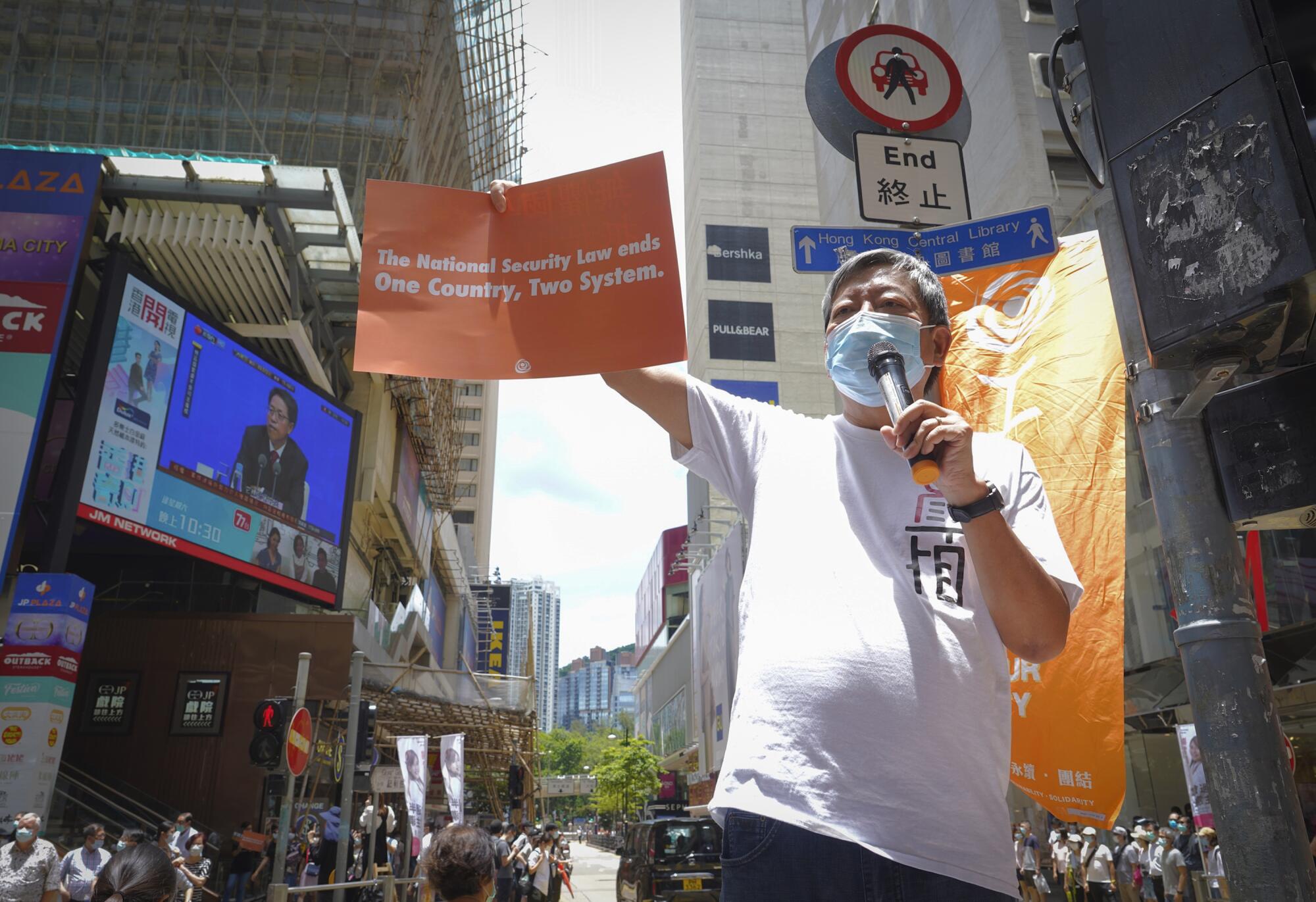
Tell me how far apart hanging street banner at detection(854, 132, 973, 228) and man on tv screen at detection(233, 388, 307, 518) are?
1579 cm

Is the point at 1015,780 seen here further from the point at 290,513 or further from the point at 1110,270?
the point at 290,513

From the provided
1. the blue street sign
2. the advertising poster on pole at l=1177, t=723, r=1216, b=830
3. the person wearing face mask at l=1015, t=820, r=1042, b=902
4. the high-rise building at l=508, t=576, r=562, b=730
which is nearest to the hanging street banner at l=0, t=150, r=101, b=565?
the blue street sign

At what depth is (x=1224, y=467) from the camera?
269cm

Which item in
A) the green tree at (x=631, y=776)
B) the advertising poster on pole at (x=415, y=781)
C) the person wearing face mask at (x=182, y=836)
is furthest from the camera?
the green tree at (x=631, y=776)

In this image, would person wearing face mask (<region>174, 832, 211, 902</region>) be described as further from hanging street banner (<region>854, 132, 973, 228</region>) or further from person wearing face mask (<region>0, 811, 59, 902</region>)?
hanging street banner (<region>854, 132, 973, 228</region>)

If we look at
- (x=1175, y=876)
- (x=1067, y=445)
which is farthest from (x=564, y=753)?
(x=1067, y=445)

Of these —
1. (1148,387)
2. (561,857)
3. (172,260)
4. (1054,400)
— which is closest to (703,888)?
(561,857)

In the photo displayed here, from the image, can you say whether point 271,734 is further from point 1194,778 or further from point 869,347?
point 869,347

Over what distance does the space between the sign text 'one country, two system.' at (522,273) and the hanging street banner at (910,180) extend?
12.4 ft

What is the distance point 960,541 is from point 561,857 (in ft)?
69.2

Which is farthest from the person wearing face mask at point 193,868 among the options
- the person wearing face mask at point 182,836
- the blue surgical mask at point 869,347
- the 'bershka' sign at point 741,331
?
the 'bershka' sign at point 741,331

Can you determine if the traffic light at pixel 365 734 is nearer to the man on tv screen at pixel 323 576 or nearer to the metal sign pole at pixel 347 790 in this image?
the metal sign pole at pixel 347 790

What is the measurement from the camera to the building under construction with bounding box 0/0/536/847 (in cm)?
1778

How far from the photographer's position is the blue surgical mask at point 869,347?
1.90m
